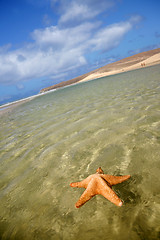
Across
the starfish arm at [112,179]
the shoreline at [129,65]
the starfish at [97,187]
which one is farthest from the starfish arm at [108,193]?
the shoreline at [129,65]

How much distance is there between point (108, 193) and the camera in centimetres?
188

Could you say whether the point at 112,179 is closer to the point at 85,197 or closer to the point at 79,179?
the point at 85,197

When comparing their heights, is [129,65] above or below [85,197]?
above

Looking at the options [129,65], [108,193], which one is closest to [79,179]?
[108,193]

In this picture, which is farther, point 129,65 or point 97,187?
point 129,65

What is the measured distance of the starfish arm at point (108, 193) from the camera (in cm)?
180

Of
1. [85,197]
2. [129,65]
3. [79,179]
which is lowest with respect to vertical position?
[79,179]

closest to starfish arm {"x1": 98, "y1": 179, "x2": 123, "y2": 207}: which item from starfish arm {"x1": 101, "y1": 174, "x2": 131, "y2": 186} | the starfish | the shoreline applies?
the starfish

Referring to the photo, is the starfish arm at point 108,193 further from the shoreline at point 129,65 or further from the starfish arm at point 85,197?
the shoreline at point 129,65

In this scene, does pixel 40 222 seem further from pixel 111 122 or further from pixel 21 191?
pixel 111 122

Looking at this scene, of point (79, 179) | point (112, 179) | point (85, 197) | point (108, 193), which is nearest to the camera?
point (108, 193)

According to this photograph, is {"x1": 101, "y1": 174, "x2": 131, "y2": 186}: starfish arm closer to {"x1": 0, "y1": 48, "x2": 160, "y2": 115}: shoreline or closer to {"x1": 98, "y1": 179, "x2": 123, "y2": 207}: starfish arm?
{"x1": 98, "y1": 179, "x2": 123, "y2": 207}: starfish arm

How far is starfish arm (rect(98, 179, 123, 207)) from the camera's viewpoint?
1.80 meters

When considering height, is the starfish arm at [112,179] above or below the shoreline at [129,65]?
below
